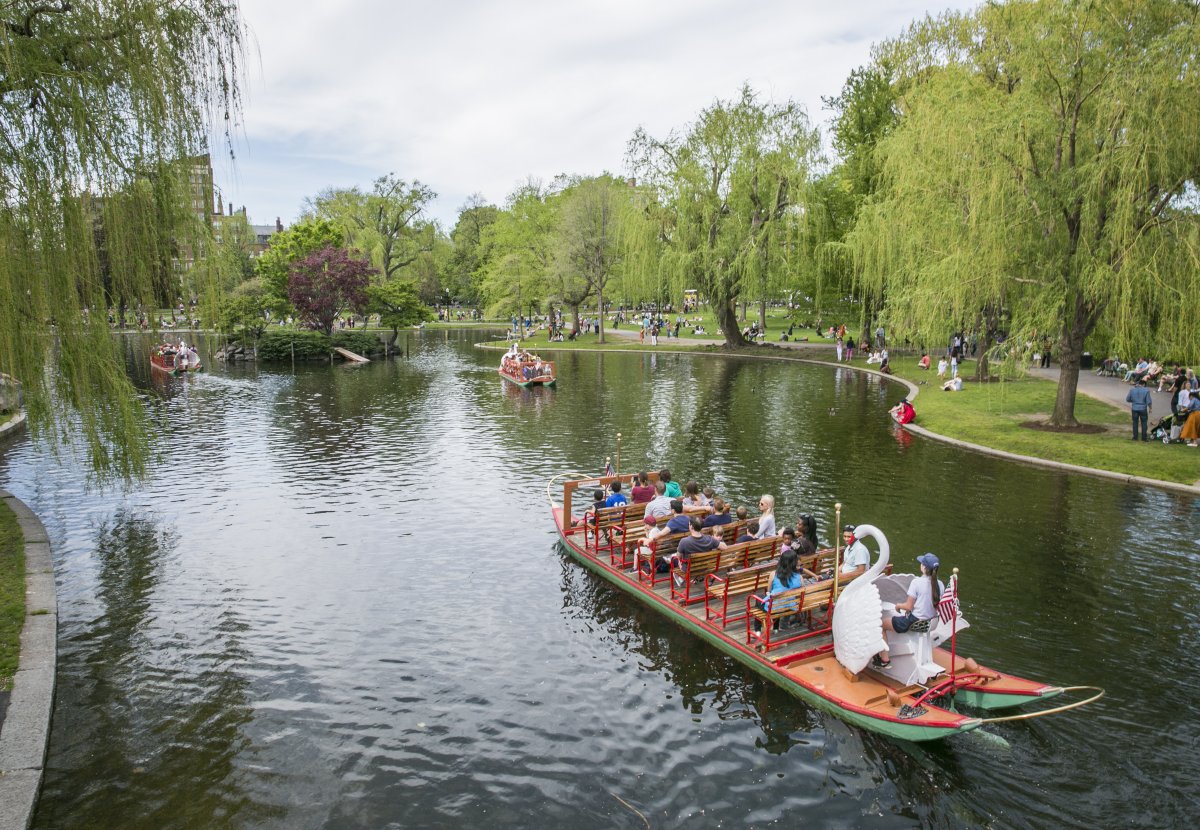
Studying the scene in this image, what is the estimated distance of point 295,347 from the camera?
198ft

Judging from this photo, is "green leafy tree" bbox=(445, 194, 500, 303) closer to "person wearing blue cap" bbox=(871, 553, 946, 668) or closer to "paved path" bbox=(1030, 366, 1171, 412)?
"paved path" bbox=(1030, 366, 1171, 412)

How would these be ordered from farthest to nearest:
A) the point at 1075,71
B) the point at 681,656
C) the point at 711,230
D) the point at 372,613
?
the point at 711,230 < the point at 1075,71 < the point at 372,613 < the point at 681,656

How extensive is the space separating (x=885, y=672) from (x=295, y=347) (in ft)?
190

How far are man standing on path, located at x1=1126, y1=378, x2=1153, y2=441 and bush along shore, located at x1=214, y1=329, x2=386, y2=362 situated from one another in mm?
52460

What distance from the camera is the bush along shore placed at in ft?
194

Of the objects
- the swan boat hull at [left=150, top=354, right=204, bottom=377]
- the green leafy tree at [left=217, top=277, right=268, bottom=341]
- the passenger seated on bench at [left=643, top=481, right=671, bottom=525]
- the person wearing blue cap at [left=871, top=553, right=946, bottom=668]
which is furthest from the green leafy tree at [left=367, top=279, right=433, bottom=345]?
the person wearing blue cap at [left=871, top=553, right=946, bottom=668]

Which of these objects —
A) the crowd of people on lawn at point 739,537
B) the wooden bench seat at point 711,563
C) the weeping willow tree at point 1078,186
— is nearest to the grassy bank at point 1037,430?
the weeping willow tree at point 1078,186

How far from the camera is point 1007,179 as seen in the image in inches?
920

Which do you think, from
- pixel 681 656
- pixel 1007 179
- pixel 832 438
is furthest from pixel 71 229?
pixel 1007 179

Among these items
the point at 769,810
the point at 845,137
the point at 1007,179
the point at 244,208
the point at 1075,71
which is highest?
the point at 845,137

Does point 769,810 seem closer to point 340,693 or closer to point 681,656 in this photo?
point 681,656

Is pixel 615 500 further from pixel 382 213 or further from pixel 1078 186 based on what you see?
pixel 382 213

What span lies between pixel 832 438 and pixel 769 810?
766 inches

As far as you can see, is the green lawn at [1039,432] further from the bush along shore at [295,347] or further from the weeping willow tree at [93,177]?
the bush along shore at [295,347]
